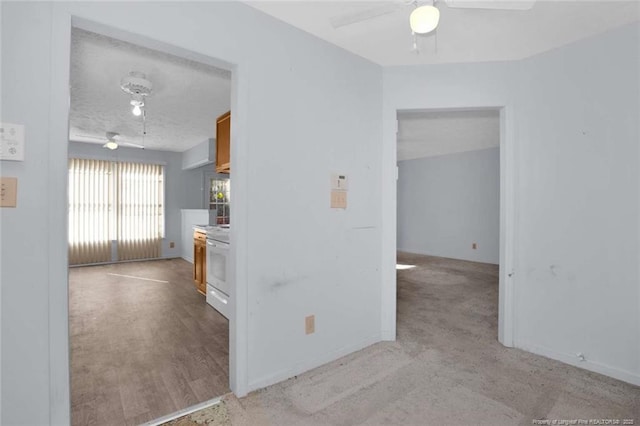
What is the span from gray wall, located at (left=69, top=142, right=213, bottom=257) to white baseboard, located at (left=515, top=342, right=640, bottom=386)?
6.66 meters

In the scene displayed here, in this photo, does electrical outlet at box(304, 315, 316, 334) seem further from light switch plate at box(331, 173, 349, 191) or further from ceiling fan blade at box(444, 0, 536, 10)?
→ ceiling fan blade at box(444, 0, 536, 10)

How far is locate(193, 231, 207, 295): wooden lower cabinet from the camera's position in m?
3.91

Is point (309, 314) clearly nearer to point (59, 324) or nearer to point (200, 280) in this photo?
point (59, 324)

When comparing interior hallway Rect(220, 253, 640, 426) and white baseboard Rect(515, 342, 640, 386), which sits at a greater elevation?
white baseboard Rect(515, 342, 640, 386)

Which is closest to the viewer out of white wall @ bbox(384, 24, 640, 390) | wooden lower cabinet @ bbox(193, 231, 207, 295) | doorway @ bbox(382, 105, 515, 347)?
white wall @ bbox(384, 24, 640, 390)

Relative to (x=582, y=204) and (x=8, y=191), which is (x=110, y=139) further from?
(x=582, y=204)

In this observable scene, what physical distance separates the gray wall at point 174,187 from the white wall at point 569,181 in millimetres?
5662

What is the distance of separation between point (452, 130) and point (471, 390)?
4.43 metres

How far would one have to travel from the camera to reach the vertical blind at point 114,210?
583 cm

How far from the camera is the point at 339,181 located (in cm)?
236

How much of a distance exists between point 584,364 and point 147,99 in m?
4.75

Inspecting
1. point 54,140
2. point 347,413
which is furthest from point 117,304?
point 347,413

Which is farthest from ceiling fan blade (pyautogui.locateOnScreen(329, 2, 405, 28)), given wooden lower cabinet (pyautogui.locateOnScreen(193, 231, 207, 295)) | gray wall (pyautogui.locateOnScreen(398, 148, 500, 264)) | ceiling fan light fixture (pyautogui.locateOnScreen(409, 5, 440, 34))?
gray wall (pyautogui.locateOnScreen(398, 148, 500, 264))

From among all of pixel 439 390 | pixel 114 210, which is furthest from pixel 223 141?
pixel 114 210
